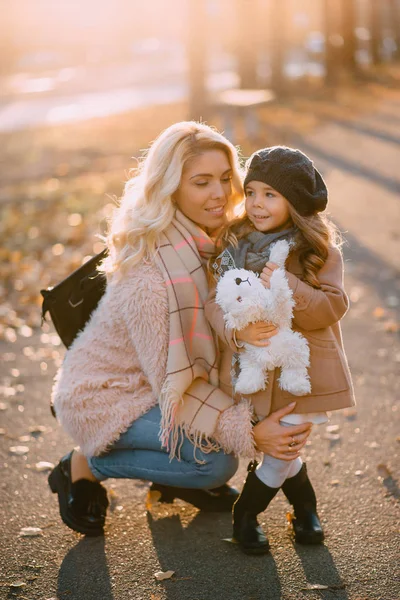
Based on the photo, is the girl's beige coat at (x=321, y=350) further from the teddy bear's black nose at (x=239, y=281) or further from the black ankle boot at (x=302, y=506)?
the black ankle boot at (x=302, y=506)

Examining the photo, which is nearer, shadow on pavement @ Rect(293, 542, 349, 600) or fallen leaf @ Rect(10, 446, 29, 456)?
shadow on pavement @ Rect(293, 542, 349, 600)

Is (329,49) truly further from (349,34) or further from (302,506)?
(302,506)

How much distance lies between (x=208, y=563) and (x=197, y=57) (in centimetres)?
976

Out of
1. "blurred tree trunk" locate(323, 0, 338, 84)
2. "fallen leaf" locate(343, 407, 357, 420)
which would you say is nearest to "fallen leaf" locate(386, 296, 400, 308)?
"fallen leaf" locate(343, 407, 357, 420)

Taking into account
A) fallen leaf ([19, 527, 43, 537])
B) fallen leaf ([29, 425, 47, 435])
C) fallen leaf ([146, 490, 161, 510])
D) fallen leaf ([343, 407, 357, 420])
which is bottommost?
fallen leaf ([343, 407, 357, 420])

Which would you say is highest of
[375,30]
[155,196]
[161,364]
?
[155,196]

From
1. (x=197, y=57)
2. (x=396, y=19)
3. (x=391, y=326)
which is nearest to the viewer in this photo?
(x=391, y=326)

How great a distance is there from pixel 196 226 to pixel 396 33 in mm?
19160

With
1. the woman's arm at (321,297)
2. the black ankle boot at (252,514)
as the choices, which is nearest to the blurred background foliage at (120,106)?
the woman's arm at (321,297)

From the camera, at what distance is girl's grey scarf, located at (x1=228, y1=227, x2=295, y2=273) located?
3080 millimetres

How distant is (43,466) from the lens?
4.06 metres

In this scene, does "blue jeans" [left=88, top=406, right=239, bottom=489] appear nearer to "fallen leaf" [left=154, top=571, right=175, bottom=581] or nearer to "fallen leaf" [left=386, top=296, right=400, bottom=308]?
"fallen leaf" [left=154, top=571, right=175, bottom=581]

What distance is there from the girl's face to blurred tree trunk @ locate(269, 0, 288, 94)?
1238 centimetres

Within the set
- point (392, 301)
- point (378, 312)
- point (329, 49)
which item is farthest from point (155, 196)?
point (329, 49)
